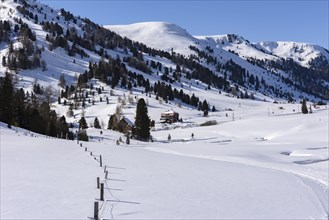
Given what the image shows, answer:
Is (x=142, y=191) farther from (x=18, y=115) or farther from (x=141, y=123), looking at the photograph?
(x=141, y=123)

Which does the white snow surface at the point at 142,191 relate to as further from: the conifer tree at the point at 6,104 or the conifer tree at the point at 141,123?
the conifer tree at the point at 141,123

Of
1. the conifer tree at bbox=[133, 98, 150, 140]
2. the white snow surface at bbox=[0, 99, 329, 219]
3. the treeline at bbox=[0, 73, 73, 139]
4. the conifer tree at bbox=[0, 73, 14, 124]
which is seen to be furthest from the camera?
the conifer tree at bbox=[133, 98, 150, 140]

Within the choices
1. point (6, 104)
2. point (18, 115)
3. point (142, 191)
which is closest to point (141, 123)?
point (18, 115)

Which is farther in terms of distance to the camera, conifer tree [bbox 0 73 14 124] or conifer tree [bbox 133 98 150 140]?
conifer tree [bbox 133 98 150 140]

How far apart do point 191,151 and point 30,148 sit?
28.0 m

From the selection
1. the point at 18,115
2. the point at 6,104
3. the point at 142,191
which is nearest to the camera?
the point at 142,191

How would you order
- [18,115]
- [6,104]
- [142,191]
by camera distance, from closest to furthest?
[142,191]
[6,104]
[18,115]

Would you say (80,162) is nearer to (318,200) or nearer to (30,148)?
(30,148)

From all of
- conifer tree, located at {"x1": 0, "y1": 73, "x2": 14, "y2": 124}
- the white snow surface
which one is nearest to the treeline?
conifer tree, located at {"x1": 0, "y1": 73, "x2": 14, "y2": 124}

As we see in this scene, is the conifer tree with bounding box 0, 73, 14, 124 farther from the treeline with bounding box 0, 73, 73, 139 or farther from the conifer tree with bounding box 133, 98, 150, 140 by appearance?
the conifer tree with bounding box 133, 98, 150, 140

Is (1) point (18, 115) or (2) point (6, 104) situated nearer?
(2) point (6, 104)

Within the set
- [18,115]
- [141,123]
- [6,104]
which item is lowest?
[141,123]

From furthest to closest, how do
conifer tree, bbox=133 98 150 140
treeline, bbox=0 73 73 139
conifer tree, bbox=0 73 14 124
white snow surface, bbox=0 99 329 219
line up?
conifer tree, bbox=133 98 150 140 → treeline, bbox=0 73 73 139 → conifer tree, bbox=0 73 14 124 → white snow surface, bbox=0 99 329 219

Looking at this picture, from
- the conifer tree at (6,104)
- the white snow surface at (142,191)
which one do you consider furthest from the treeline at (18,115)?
the white snow surface at (142,191)
